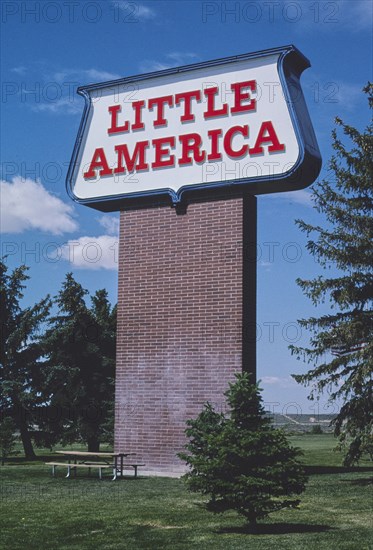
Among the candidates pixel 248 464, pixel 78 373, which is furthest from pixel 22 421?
pixel 248 464

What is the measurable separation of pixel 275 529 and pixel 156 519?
2.44 m

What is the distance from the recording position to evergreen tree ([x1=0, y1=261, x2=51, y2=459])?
1362 inches

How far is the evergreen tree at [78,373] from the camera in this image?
3450 centimetres

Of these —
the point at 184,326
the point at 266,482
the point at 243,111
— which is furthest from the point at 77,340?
the point at 266,482

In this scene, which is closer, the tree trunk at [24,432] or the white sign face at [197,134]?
the white sign face at [197,134]

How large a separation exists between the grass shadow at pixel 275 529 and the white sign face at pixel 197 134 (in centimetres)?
1014

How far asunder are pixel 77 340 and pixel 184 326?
14.6 metres

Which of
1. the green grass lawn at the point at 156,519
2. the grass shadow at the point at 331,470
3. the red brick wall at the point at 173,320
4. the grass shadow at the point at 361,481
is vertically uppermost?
the red brick wall at the point at 173,320

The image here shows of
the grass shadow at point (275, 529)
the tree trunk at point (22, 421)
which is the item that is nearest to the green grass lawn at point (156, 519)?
the grass shadow at point (275, 529)

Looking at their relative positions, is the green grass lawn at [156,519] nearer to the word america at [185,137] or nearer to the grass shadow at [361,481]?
the grass shadow at [361,481]

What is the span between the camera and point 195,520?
14.7m

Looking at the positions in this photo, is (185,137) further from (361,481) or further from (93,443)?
(93,443)

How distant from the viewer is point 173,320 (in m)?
22.4

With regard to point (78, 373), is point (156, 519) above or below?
below
